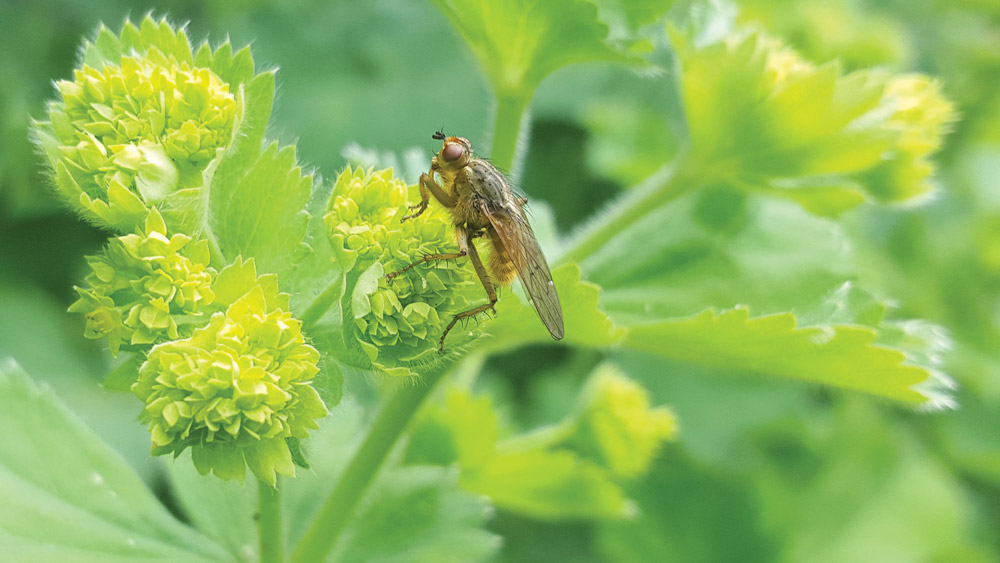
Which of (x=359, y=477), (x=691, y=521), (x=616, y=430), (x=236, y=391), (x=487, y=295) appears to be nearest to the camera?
(x=236, y=391)

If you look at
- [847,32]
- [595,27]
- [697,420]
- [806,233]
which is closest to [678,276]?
[806,233]

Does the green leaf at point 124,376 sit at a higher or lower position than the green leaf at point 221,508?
higher

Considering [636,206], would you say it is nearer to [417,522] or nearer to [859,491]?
[417,522]

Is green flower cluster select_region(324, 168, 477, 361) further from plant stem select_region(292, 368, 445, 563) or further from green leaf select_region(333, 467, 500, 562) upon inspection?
green leaf select_region(333, 467, 500, 562)

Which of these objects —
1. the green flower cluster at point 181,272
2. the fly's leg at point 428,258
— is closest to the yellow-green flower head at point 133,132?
the green flower cluster at point 181,272

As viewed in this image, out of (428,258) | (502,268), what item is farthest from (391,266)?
(502,268)

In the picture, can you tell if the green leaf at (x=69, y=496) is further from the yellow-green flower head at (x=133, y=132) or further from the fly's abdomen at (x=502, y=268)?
the fly's abdomen at (x=502, y=268)

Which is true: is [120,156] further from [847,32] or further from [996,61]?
[996,61]
